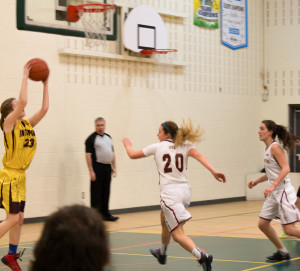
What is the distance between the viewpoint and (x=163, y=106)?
13.3m

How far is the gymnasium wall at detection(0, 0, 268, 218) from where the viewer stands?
1100 centimetres

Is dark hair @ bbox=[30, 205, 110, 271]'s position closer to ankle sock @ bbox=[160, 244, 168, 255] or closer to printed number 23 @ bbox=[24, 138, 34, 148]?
printed number 23 @ bbox=[24, 138, 34, 148]

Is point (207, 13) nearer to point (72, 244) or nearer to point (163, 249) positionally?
point (163, 249)

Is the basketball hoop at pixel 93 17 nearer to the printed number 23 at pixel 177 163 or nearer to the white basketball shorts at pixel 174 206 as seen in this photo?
the printed number 23 at pixel 177 163

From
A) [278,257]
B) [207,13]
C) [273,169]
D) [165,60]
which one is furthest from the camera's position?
[207,13]

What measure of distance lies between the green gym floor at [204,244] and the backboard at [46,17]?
9.93ft

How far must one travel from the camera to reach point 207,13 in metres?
14.4

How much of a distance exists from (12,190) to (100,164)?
197 inches

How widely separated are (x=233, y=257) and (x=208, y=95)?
25.1 ft

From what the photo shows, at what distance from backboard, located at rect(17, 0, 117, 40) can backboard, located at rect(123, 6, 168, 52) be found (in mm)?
3131

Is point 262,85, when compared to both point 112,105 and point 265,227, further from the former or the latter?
point 265,227

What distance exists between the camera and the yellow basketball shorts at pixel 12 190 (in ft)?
20.1

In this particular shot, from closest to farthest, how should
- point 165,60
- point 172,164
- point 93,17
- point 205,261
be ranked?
point 205,261 → point 172,164 → point 93,17 → point 165,60

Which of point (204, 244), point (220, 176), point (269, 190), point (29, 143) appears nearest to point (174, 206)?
point (220, 176)
